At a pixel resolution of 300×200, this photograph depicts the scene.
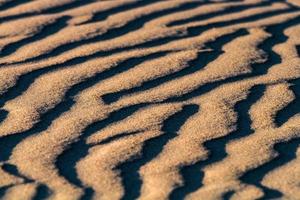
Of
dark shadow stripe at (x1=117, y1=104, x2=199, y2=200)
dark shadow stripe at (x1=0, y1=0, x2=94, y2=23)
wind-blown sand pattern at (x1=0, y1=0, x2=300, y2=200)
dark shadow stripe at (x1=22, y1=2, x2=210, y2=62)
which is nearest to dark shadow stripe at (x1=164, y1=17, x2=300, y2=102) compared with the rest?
wind-blown sand pattern at (x1=0, y1=0, x2=300, y2=200)

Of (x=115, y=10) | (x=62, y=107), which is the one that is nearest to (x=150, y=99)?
(x=62, y=107)

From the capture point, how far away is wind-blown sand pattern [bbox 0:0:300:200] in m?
3.15

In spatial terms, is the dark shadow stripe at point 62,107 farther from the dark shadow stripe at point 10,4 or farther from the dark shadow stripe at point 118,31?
the dark shadow stripe at point 10,4

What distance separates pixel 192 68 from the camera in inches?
163

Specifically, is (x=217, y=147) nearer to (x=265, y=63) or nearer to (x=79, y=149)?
(x=79, y=149)

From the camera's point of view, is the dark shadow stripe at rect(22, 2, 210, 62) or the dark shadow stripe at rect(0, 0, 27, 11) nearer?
the dark shadow stripe at rect(22, 2, 210, 62)

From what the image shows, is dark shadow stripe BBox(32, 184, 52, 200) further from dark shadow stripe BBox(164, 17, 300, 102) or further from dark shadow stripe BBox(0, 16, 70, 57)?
dark shadow stripe BBox(0, 16, 70, 57)

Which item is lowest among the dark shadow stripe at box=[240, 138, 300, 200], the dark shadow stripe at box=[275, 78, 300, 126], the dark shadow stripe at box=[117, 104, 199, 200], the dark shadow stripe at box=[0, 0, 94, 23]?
the dark shadow stripe at box=[240, 138, 300, 200]

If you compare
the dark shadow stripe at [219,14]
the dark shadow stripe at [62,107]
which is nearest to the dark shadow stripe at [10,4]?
the dark shadow stripe at [219,14]

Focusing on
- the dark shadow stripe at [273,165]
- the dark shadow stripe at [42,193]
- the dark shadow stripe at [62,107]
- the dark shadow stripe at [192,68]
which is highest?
the dark shadow stripe at [62,107]

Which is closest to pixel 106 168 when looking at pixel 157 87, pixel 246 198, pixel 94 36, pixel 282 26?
pixel 246 198

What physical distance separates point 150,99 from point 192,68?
0.42 m

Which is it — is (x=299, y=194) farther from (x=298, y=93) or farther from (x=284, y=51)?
(x=284, y=51)

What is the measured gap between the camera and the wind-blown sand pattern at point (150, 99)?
3.15 m
